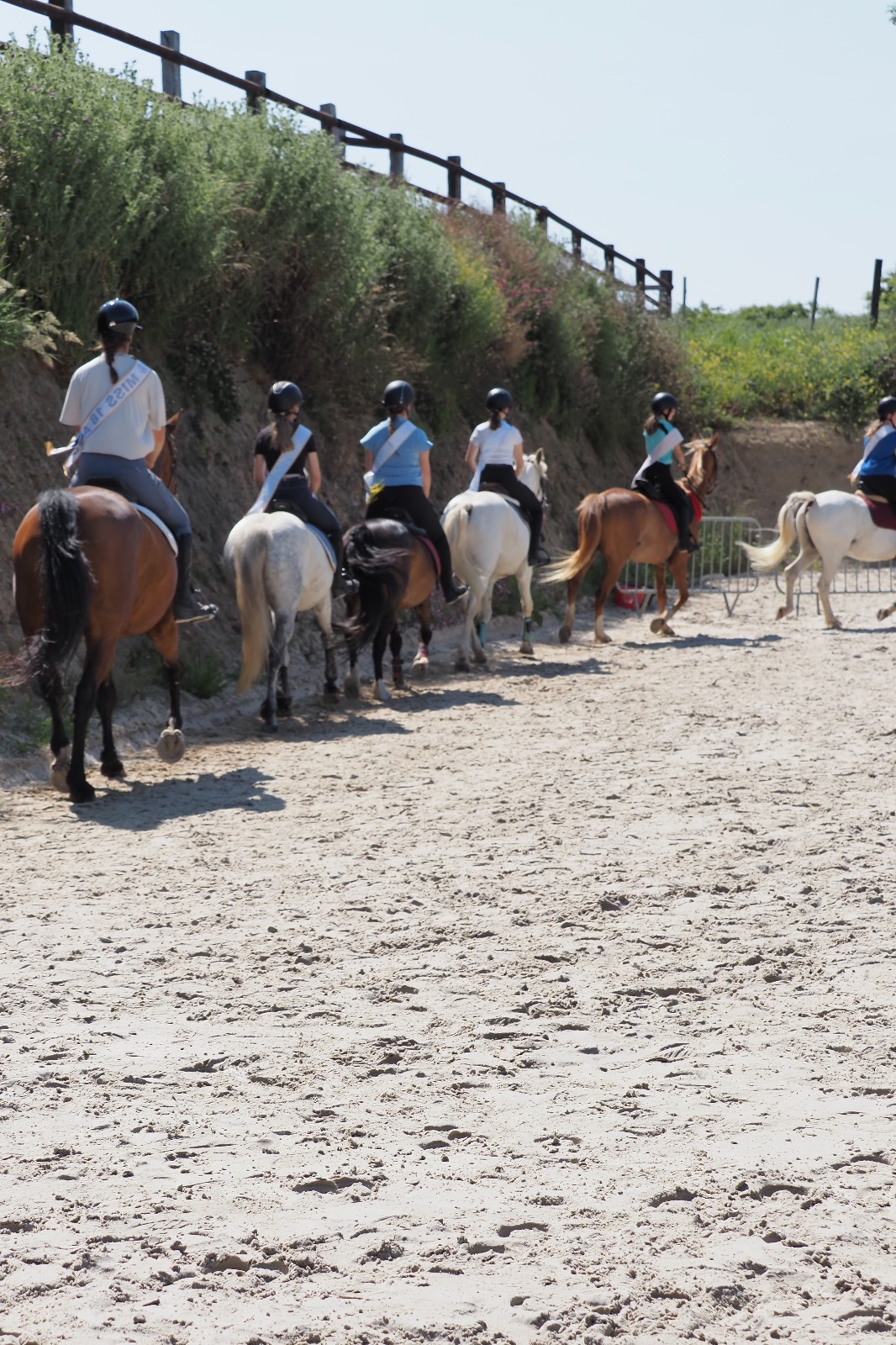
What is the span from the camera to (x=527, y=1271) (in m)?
2.96

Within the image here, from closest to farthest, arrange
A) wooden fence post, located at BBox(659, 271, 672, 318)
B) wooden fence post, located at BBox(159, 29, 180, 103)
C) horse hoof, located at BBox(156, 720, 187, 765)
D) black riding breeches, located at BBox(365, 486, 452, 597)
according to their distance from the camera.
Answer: horse hoof, located at BBox(156, 720, 187, 765)
black riding breeches, located at BBox(365, 486, 452, 597)
wooden fence post, located at BBox(159, 29, 180, 103)
wooden fence post, located at BBox(659, 271, 672, 318)

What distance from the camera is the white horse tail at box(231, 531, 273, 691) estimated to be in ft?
32.1

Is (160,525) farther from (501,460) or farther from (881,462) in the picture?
(881,462)

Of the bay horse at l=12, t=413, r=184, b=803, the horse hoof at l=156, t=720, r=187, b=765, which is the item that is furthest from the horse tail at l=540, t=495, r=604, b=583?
the bay horse at l=12, t=413, r=184, b=803

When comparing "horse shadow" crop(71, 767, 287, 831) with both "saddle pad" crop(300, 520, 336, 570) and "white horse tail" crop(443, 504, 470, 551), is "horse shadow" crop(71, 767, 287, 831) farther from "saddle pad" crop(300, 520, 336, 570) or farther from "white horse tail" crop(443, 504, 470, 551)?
"white horse tail" crop(443, 504, 470, 551)

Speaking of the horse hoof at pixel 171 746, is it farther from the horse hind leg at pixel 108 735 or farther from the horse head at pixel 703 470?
the horse head at pixel 703 470

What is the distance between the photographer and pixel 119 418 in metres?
8.20

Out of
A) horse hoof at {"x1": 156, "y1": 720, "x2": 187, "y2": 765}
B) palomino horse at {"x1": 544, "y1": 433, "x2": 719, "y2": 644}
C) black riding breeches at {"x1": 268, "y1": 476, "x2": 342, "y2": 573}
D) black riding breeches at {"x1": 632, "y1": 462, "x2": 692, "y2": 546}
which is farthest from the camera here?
black riding breeches at {"x1": 632, "y1": 462, "x2": 692, "y2": 546}

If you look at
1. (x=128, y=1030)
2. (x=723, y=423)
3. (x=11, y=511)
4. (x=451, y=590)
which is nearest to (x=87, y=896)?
(x=128, y=1030)

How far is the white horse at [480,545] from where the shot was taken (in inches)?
529

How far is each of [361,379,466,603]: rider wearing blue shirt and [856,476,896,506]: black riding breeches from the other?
25.1ft

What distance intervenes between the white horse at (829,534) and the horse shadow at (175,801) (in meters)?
10.5

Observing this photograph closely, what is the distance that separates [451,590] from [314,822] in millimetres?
5203

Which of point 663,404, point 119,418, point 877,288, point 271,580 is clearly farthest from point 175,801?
point 877,288
